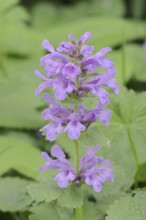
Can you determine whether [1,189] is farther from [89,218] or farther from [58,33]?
[58,33]

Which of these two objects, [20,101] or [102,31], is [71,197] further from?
[102,31]

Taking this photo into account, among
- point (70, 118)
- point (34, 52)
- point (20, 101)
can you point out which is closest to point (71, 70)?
point (70, 118)

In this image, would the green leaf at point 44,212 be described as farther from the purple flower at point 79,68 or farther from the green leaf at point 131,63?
the green leaf at point 131,63

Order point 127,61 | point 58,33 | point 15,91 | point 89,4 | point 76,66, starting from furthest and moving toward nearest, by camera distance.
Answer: point 89,4, point 58,33, point 127,61, point 15,91, point 76,66

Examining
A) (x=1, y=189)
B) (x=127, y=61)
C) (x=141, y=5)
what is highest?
(x=141, y=5)

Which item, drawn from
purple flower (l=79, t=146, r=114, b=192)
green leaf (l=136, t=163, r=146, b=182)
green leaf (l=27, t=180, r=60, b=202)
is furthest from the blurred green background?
green leaf (l=136, t=163, r=146, b=182)

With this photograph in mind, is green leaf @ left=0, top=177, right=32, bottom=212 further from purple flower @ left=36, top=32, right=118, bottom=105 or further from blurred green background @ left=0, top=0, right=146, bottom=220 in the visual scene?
purple flower @ left=36, top=32, right=118, bottom=105

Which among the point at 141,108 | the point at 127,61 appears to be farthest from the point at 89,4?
the point at 141,108
